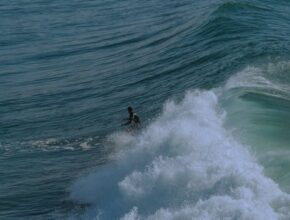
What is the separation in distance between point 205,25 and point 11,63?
12.9 m

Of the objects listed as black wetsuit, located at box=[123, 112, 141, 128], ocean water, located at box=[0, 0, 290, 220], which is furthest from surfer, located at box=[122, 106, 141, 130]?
ocean water, located at box=[0, 0, 290, 220]

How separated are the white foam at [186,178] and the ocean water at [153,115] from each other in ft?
0.12

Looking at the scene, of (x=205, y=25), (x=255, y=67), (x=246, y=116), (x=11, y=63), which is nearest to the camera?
(x=246, y=116)

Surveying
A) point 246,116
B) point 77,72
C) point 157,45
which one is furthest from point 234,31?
point 246,116

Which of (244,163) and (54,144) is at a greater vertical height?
(244,163)

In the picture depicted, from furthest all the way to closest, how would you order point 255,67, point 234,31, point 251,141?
1. point 234,31
2. point 255,67
3. point 251,141

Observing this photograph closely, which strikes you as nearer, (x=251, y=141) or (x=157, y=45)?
(x=251, y=141)

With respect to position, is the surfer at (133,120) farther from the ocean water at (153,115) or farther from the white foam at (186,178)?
the white foam at (186,178)

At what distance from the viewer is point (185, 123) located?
20.9 metres

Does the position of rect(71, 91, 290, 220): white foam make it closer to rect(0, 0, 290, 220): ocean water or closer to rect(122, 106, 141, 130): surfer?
rect(0, 0, 290, 220): ocean water

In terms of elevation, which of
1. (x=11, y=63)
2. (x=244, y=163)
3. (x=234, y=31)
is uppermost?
(x=244, y=163)

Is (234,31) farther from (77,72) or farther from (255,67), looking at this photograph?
(77,72)

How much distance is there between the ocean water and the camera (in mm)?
17359

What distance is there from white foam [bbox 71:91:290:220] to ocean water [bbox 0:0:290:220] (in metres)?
0.04
